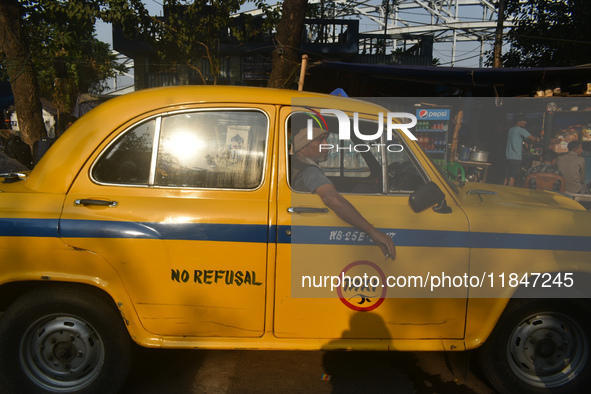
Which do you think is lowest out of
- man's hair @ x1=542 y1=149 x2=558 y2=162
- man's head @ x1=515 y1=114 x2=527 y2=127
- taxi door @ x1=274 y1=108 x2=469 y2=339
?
taxi door @ x1=274 y1=108 x2=469 y2=339

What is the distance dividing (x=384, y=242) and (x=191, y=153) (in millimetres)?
1295

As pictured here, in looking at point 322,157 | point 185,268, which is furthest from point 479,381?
point 185,268

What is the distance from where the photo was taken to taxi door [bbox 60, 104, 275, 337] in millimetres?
2816

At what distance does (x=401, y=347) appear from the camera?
9.66ft

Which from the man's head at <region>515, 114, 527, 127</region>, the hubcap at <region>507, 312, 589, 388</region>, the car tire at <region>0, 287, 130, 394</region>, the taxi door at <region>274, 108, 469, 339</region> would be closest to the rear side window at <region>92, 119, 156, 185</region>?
the car tire at <region>0, 287, 130, 394</region>

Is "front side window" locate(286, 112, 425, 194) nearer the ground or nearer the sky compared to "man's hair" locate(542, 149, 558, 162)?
nearer the sky

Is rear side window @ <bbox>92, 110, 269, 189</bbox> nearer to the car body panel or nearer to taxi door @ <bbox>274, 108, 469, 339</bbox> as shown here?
the car body panel

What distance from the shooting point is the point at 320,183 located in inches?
118

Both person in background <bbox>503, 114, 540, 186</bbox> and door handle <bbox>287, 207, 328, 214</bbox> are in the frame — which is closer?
door handle <bbox>287, 207, 328, 214</bbox>

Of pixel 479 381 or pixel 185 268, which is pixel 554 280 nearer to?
pixel 479 381

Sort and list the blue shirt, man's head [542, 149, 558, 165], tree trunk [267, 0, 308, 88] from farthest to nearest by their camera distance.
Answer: the blue shirt < man's head [542, 149, 558, 165] < tree trunk [267, 0, 308, 88]

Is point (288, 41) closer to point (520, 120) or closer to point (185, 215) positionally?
point (520, 120)

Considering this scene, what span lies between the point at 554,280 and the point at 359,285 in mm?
1194

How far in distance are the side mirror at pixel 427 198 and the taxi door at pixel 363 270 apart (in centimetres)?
4
